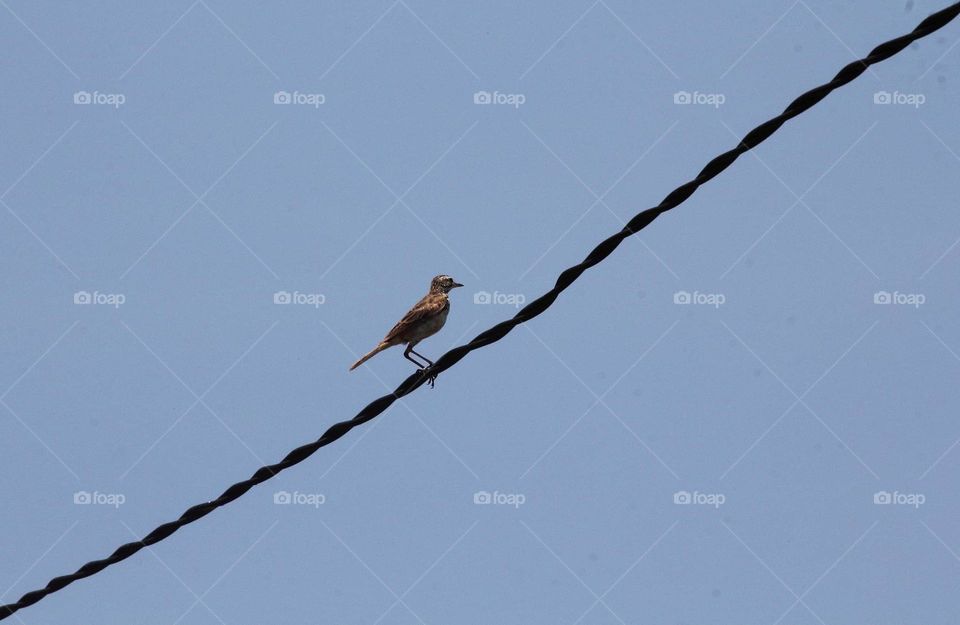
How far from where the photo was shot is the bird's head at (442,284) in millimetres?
14064

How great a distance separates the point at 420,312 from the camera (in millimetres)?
13195

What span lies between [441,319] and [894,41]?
753 cm

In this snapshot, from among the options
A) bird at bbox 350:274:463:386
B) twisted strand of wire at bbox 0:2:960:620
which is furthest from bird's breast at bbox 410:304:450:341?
twisted strand of wire at bbox 0:2:960:620

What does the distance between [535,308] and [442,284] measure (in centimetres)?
683

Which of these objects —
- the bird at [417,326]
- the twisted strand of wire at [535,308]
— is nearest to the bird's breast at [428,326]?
the bird at [417,326]

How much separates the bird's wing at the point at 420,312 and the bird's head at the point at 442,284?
7.5 inches

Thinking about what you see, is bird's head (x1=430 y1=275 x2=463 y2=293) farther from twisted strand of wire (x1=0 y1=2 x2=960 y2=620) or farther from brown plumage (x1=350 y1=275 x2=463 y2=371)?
twisted strand of wire (x1=0 y1=2 x2=960 y2=620)

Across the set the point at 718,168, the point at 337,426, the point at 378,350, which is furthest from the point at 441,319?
the point at 718,168

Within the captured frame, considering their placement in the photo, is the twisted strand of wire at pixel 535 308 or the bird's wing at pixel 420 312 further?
the bird's wing at pixel 420 312

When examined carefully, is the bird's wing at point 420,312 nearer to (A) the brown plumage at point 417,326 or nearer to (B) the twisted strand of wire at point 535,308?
(A) the brown plumage at point 417,326

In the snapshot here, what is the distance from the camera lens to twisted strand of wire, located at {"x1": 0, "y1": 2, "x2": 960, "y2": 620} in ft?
21.5

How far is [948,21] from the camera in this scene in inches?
258

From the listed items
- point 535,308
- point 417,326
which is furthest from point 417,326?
point 535,308

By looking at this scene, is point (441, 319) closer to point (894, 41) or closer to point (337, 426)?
point (337, 426)
